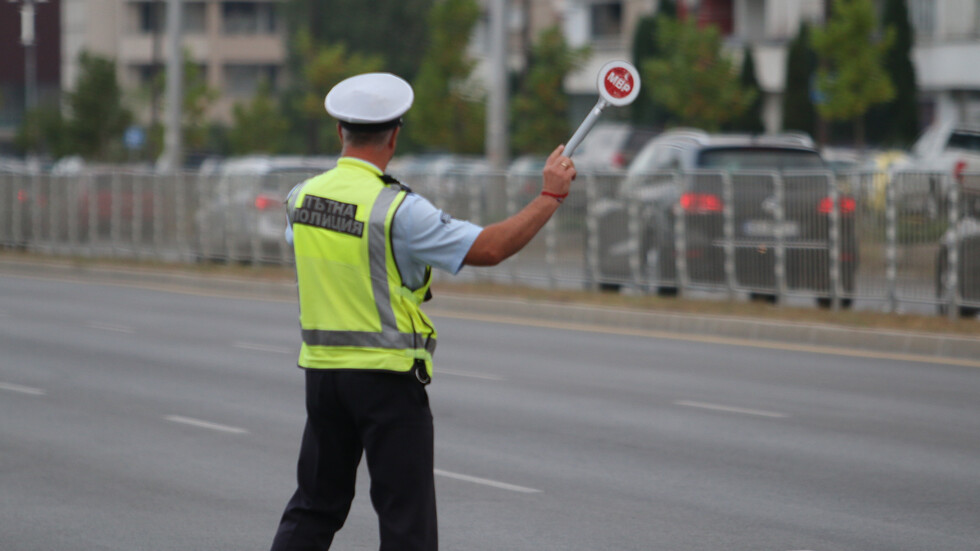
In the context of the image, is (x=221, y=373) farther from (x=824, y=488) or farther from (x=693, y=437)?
(x=824, y=488)

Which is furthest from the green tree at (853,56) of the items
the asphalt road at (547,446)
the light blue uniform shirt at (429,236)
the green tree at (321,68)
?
the light blue uniform shirt at (429,236)

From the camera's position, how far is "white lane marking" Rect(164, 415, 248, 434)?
9.73 m

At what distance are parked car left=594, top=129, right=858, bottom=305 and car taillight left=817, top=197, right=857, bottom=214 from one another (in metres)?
0.01

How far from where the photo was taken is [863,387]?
12023 millimetres

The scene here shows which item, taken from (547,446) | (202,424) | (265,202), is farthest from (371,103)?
(265,202)

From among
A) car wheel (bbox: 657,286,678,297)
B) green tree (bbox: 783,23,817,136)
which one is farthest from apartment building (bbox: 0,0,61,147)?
green tree (bbox: 783,23,817,136)

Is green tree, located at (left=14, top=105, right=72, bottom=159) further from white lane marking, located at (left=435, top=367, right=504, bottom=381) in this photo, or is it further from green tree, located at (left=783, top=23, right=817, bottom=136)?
white lane marking, located at (left=435, top=367, right=504, bottom=381)

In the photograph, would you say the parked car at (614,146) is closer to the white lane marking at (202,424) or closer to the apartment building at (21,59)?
the apartment building at (21,59)

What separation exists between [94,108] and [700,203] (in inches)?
1462

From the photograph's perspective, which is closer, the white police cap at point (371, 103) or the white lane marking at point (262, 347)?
the white police cap at point (371, 103)

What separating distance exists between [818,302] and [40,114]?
4473cm

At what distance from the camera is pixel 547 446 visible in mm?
9234

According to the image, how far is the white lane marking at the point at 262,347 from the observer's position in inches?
569

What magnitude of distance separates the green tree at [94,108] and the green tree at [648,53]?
1914 centimetres
